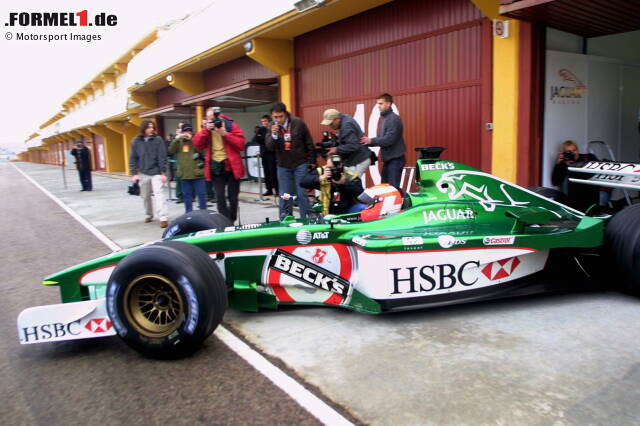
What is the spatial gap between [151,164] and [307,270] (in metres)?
5.98

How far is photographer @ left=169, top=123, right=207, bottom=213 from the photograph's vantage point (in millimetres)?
8305

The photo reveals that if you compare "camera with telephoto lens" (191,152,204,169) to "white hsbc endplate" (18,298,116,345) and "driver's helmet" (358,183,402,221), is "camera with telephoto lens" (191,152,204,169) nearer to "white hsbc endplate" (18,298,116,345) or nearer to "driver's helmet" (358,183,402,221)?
"driver's helmet" (358,183,402,221)

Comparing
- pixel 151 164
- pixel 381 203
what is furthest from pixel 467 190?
pixel 151 164

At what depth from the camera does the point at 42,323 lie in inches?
131

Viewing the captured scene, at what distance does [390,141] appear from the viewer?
23.7 feet

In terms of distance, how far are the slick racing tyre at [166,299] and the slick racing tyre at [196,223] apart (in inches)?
49.8

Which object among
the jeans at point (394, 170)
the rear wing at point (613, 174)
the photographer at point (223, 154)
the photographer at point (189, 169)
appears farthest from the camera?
the photographer at point (189, 169)

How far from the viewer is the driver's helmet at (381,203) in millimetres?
4414

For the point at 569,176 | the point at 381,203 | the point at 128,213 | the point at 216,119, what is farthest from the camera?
the point at 128,213

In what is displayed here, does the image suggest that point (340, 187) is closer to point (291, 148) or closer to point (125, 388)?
point (291, 148)

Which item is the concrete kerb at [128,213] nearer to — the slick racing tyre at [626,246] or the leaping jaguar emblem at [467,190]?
the leaping jaguar emblem at [467,190]

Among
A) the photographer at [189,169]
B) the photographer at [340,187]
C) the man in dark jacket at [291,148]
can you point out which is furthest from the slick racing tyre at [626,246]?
the photographer at [189,169]

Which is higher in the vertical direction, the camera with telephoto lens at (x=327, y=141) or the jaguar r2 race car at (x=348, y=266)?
the camera with telephoto lens at (x=327, y=141)

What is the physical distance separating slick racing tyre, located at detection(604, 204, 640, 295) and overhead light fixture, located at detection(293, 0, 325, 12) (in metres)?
6.28
